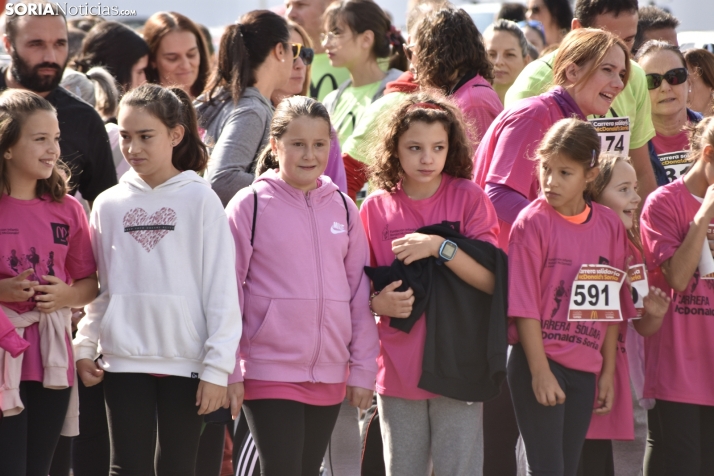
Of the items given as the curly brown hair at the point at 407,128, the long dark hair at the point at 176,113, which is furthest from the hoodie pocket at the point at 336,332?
the long dark hair at the point at 176,113

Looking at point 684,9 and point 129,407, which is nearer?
point 129,407

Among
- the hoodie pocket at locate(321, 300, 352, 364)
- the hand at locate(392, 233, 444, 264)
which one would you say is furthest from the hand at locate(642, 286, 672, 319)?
the hoodie pocket at locate(321, 300, 352, 364)

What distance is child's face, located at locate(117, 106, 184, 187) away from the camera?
3684 mm

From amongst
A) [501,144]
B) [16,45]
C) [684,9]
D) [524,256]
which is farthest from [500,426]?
[684,9]

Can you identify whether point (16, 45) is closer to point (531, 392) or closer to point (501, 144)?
point (501, 144)

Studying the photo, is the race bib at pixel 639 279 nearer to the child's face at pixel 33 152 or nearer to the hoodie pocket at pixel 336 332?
the hoodie pocket at pixel 336 332

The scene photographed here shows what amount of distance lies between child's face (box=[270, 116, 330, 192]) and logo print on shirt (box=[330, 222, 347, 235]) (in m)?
0.20

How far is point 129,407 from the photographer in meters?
3.56

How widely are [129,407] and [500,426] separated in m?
1.68

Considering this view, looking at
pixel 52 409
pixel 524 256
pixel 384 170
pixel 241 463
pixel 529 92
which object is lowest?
pixel 241 463

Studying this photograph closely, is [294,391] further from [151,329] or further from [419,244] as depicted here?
[419,244]

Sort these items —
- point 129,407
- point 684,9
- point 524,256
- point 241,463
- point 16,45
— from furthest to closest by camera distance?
point 684,9 < point 16,45 < point 241,463 < point 524,256 < point 129,407

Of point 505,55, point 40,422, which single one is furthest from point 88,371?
point 505,55

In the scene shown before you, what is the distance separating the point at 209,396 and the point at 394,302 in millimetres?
779
